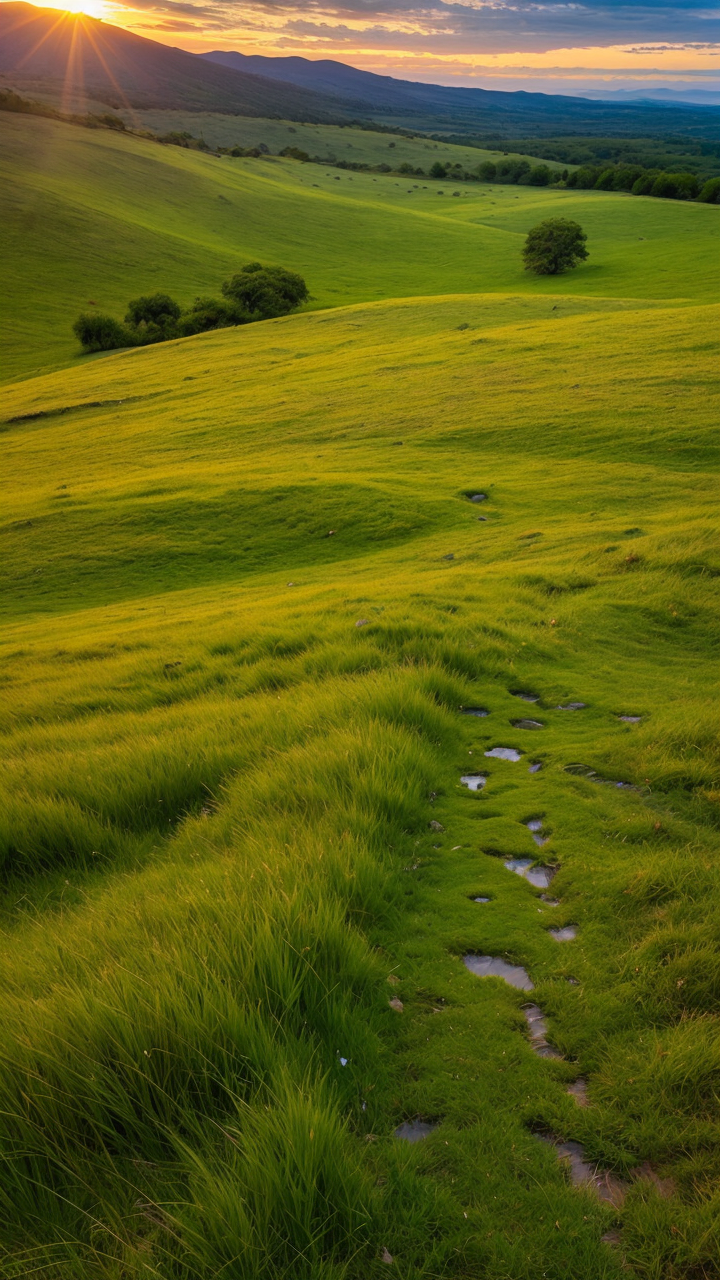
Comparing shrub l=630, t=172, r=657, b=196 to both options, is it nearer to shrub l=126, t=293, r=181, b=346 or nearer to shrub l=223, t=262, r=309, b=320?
shrub l=223, t=262, r=309, b=320

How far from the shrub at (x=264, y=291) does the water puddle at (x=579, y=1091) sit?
3152 inches

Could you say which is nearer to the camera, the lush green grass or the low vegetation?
the low vegetation

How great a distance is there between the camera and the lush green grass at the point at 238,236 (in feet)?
261

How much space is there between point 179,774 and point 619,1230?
16.5 ft

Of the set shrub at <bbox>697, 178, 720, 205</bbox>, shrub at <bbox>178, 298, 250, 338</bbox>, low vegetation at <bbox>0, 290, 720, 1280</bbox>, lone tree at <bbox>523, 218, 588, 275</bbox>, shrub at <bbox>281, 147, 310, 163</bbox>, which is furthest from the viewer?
shrub at <bbox>281, 147, 310, 163</bbox>

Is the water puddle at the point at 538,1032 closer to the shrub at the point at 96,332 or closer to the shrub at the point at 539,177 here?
the shrub at the point at 96,332

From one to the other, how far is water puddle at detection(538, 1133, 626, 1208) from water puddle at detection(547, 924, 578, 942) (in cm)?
154

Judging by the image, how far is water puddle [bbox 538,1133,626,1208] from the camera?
3330 mm

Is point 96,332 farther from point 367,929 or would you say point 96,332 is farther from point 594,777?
point 367,929

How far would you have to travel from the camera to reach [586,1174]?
346cm

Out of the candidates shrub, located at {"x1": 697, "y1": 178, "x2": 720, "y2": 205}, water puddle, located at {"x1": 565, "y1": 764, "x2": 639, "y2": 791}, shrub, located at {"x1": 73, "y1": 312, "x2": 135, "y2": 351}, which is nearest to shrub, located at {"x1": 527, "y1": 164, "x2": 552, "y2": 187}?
shrub, located at {"x1": 697, "y1": 178, "x2": 720, "y2": 205}

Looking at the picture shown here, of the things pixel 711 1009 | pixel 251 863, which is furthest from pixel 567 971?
pixel 251 863

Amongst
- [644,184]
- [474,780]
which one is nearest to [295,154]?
[644,184]

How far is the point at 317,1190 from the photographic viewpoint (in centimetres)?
293
